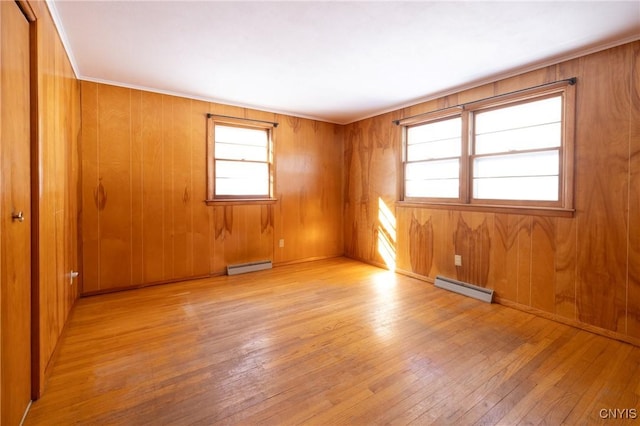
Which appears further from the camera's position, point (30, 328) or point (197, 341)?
point (197, 341)

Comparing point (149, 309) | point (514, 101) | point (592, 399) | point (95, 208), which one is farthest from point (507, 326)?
point (95, 208)

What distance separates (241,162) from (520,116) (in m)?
3.45

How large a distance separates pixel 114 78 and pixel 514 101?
13.9 feet

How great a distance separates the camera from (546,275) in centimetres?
284

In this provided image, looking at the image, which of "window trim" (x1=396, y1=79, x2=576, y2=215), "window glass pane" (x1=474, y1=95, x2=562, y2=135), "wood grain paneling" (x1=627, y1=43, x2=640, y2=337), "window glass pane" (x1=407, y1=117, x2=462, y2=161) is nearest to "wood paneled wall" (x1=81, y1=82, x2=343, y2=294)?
"window glass pane" (x1=407, y1=117, x2=462, y2=161)

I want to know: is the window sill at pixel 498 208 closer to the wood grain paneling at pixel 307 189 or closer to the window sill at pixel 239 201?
the wood grain paneling at pixel 307 189

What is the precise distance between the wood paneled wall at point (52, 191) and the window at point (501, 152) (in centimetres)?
371

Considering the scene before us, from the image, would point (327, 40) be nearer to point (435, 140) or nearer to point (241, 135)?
point (435, 140)

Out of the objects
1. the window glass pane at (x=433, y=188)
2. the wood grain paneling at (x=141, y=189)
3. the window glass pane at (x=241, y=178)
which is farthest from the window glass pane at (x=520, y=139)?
the wood grain paneling at (x=141, y=189)

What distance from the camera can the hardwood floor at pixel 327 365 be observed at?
161cm

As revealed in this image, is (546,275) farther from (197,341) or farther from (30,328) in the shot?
(30,328)

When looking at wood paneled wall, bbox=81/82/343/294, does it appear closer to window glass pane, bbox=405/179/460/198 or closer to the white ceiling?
the white ceiling

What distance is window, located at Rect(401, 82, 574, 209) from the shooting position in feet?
9.12

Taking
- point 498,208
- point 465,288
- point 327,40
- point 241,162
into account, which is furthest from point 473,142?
point 241,162
